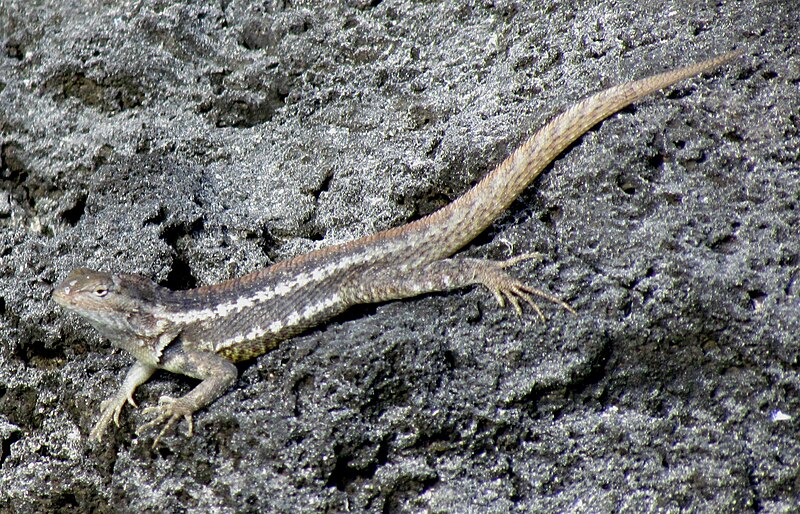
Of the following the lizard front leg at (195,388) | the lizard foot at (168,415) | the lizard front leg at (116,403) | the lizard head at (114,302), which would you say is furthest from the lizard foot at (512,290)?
the lizard front leg at (116,403)

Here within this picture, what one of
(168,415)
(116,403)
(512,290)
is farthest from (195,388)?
(512,290)

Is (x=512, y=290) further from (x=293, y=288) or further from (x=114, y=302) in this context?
(x=114, y=302)

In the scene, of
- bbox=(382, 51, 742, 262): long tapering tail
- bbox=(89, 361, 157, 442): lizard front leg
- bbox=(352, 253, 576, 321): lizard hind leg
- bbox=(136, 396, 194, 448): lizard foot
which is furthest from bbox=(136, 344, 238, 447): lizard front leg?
bbox=(382, 51, 742, 262): long tapering tail

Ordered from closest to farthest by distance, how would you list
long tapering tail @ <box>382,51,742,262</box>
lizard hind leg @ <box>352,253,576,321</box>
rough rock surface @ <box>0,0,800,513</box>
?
rough rock surface @ <box>0,0,800,513</box>
lizard hind leg @ <box>352,253,576,321</box>
long tapering tail @ <box>382,51,742,262</box>

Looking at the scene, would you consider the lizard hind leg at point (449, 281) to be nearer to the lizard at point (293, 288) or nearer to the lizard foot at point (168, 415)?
the lizard at point (293, 288)

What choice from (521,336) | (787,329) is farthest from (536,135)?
(787,329)

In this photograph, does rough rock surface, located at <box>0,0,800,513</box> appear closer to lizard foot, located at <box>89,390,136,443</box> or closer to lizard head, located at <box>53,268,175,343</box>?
lizard foot, located at <box>89,390,136,443</box>
